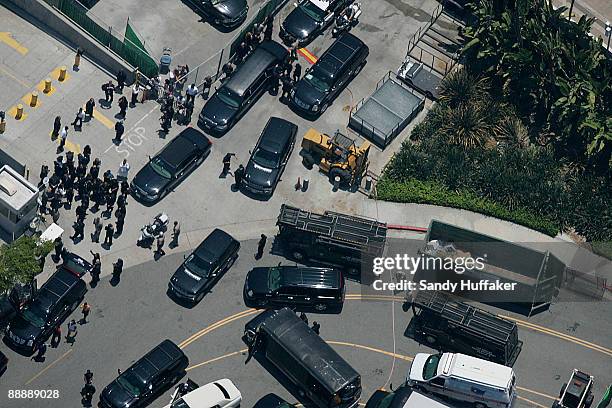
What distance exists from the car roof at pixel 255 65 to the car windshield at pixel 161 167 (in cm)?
617

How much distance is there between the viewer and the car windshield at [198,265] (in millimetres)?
81438

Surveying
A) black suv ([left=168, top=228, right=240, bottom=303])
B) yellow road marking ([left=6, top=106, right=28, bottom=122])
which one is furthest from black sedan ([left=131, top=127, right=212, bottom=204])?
yellow road marking ([left=6, top=106, right=28, bottom=122])

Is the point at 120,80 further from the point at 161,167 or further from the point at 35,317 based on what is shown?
the point at 35,317

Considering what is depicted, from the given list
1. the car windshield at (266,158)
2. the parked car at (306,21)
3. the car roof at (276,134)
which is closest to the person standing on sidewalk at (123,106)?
the car roof at (276,134)

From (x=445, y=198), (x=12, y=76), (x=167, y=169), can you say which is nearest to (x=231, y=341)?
(x=167, y=169)

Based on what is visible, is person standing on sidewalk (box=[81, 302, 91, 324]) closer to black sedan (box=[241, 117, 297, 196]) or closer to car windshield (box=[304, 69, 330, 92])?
black sedan (box=[241, 117, 297, 196])

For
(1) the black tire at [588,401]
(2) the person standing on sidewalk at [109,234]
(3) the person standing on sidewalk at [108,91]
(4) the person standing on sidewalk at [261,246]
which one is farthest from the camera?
(3) the person standing on sidewalk at [108,91]

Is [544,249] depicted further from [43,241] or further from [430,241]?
[43,241]

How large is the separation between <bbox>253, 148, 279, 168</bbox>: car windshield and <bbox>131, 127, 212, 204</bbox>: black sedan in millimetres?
3072

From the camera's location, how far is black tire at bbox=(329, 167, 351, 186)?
86500 mm

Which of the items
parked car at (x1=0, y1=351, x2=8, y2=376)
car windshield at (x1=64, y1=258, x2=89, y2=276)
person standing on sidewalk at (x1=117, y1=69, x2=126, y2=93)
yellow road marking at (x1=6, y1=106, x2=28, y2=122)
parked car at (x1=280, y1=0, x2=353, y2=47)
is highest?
parked car at (x1=280, y1=0, x2=353, y2=47)

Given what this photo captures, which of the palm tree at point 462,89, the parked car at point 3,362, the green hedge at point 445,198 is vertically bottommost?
the parked car at point 3,362

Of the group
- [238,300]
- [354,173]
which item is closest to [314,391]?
[238,300]

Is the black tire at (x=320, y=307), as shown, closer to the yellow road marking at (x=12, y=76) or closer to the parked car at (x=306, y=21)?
the parked car at (x=306, y=21)
